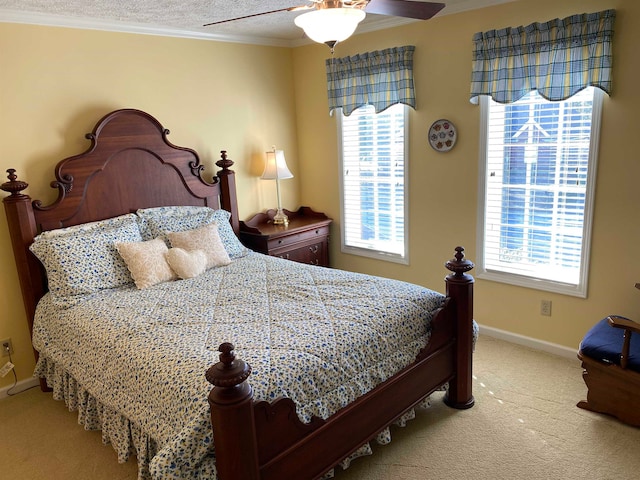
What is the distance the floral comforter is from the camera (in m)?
1.88

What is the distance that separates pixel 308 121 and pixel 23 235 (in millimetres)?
2584

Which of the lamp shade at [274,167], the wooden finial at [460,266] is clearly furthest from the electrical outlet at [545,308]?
the lamp shade at [274,167]

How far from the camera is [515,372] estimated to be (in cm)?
318

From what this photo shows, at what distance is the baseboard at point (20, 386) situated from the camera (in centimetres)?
317

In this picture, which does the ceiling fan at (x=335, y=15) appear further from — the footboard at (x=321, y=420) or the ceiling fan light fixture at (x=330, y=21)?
the footboard at (x=321, y=420)

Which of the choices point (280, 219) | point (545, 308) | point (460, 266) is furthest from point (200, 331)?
point (545, 308)

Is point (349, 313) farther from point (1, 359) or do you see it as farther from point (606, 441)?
point (1, 359)

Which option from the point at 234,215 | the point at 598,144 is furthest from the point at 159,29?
the point at 598,144

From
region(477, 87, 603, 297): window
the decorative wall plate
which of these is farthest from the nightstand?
region(477, 87, 603, 297): window

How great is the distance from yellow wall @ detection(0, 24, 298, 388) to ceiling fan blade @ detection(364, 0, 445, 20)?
2.13 metres

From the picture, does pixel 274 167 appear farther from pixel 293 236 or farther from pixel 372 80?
pixel 372 80

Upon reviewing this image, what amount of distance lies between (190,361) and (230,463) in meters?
0.50

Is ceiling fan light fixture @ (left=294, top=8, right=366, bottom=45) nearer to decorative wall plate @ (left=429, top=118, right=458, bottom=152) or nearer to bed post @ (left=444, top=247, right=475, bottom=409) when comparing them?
bed post @ (left=444, top=247, right=475, bottom=409)

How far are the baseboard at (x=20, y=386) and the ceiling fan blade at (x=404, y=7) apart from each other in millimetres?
3126
